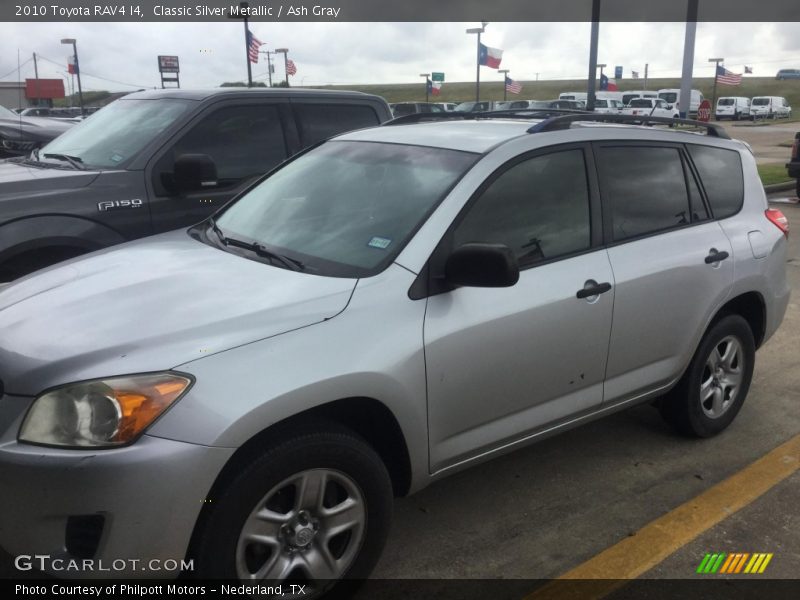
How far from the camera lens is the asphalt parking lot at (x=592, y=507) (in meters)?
3.07

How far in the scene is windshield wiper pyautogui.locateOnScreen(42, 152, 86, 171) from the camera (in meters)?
5.18

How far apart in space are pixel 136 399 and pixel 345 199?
Answer: 146 cm

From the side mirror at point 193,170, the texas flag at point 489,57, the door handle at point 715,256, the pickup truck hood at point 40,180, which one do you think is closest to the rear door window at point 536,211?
the door handle at point 715,256

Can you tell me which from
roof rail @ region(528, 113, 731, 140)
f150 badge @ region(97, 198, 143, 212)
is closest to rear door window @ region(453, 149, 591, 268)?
roof rail @ region(528, 113, 731, 140)

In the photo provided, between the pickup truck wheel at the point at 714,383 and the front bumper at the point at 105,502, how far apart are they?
2.70 metres

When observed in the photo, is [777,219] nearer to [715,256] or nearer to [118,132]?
[715,256]

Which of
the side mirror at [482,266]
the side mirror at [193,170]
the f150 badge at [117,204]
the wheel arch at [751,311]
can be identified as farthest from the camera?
the side mirror at [193,170]

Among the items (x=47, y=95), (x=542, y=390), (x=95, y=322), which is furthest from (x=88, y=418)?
(x=47, y=95)

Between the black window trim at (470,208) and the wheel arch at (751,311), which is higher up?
the black window trim at (470,208)

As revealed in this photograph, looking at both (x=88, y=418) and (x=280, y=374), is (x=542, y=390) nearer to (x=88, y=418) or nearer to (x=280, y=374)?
(x=280, y=374)

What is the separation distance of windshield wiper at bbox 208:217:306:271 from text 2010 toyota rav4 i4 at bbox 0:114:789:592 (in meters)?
0.02

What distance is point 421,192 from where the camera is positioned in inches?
125

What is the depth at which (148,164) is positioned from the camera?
5.12 m

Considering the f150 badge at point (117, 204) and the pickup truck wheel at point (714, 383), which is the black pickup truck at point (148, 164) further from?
the pickup truck wheel at point (714, 383)
